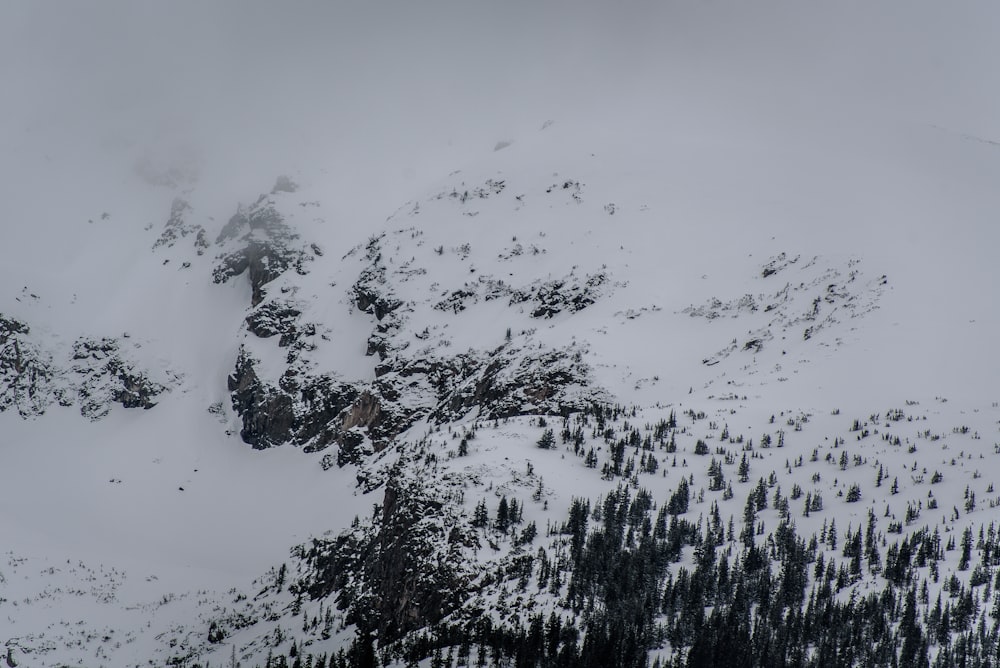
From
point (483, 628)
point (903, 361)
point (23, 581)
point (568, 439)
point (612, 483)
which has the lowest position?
point (483, 628)

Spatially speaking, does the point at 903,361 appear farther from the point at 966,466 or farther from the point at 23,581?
the point at 23,581

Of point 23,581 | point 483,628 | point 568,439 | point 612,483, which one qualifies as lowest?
point 483,628

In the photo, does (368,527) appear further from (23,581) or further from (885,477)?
(885,477)

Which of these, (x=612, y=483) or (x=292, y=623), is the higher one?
(x=612, y=483)

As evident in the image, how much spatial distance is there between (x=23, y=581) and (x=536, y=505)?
116 m

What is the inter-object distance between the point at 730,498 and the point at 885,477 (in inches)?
949

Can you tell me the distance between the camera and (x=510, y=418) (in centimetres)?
18862

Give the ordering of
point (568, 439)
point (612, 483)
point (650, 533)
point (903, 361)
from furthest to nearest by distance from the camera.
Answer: point (903, 361)
point (568, 439)
point (612, 483)
point (650, 533)

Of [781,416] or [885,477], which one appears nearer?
[885,477]

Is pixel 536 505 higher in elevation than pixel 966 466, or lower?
lower

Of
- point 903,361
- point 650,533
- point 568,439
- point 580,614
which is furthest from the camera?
point 903,361

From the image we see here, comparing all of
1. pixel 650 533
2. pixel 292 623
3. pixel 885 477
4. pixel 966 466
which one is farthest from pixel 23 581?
pixel 966 466

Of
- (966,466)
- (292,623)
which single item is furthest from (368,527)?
(966,466)

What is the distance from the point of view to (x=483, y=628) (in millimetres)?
125625
